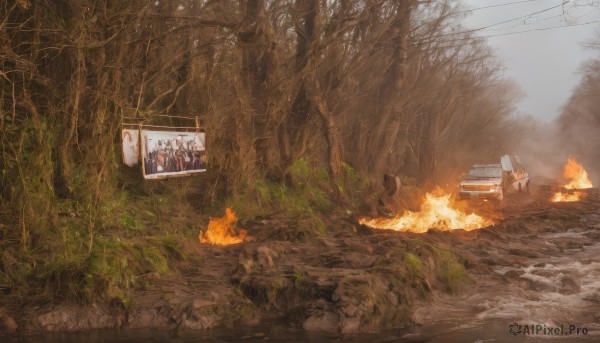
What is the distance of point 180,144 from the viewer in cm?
1490

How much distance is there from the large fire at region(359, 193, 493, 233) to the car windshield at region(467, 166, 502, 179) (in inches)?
302

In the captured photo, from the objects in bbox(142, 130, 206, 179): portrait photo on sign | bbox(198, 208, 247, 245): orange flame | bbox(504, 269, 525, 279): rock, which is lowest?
bbox(504, 269, 525, 279): rock

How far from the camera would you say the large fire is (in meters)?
17.5

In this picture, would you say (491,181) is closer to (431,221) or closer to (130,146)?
(431,221)

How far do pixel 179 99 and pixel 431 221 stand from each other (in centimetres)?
789

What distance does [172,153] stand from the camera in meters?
14.6

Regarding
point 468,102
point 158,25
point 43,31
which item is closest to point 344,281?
point 43,31

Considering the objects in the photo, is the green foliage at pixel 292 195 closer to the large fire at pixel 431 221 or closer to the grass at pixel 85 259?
the large fire at pixel 431 221

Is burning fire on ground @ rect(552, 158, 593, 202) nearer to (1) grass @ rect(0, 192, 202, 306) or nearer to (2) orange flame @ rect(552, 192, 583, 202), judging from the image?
(2) orange flame @ rect(552, 192, 583, 202)

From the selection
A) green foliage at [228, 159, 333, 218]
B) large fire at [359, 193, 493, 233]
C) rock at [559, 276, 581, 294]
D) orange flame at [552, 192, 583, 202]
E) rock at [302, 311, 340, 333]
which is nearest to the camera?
rock at [302, 311, 340, 333]

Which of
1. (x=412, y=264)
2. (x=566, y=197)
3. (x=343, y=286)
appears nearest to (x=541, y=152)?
(x=566, y=197)

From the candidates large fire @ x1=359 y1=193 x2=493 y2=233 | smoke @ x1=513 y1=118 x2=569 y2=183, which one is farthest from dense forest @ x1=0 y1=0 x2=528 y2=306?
smoke @ x1=513 y1=118 x2=569 y2=183

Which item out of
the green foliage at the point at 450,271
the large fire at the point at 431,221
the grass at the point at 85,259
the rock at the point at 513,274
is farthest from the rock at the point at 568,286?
the grass at the point at 85,259

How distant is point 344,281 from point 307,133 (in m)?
10.3
